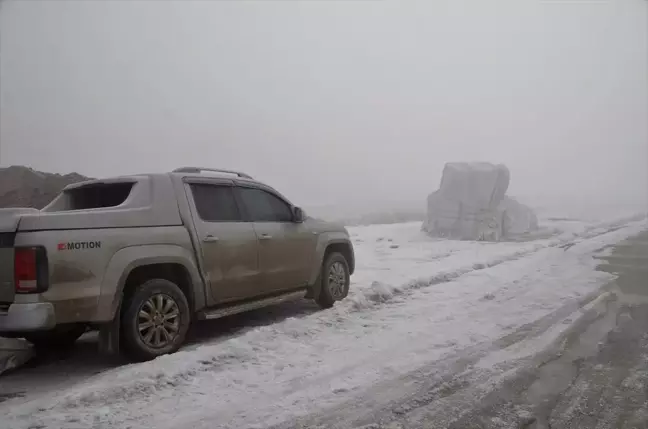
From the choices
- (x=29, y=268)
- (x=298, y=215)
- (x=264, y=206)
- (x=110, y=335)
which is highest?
(x=264, y=206)

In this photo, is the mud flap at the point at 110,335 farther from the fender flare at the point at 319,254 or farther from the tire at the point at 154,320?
the fender flare at the point at 319,254

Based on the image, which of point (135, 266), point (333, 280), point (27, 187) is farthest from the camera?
point (27, 187)

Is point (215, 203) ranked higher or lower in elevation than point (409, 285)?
higher

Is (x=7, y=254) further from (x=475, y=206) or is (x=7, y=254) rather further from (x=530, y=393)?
(x=475, y=206)

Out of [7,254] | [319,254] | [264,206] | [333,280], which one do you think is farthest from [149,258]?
[333,280]

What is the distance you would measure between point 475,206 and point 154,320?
59.1ft

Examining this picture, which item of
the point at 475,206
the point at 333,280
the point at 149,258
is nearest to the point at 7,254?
the point at 149,258

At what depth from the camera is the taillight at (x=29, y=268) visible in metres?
3.82

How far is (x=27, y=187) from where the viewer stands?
8625mm

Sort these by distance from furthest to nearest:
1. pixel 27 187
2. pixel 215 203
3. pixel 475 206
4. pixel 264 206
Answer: pixel 475 206 < pixel 27 187 < pixel 264 206 < pixel 215 203

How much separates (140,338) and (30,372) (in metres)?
1.05

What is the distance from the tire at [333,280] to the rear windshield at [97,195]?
2.86m

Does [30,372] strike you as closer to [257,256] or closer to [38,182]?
[257,256]

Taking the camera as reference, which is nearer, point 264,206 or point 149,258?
point 149,258
